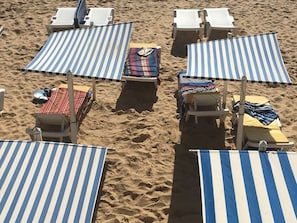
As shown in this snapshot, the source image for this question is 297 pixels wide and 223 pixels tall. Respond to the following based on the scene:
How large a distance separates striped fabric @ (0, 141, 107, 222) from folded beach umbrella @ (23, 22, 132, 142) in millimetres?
1349

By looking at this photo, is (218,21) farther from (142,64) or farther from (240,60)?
(240,60)

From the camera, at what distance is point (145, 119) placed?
8.54m

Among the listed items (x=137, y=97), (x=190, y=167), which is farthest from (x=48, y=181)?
(x=137, y=97)

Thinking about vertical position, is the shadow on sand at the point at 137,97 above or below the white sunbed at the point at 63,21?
below

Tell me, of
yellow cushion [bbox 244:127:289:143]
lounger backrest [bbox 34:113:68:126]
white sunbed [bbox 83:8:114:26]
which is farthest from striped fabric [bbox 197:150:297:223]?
white sunbed [bbox 83:8:114:26]

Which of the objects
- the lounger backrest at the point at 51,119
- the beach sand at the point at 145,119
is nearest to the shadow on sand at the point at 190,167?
the beach sand at the point at 145,119

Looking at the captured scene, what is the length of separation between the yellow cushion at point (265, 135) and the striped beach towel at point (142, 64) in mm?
2425

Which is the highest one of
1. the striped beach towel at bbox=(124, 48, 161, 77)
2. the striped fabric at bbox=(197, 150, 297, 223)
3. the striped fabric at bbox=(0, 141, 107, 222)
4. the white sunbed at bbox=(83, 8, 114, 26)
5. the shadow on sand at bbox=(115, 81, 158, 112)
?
the striped fabric at bbox=(197, 150, 297, 223)

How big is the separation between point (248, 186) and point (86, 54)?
386cm

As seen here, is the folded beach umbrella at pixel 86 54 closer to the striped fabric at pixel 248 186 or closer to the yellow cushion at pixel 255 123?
the yellow cushion at pixel 255 123

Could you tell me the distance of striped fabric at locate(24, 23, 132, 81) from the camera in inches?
288

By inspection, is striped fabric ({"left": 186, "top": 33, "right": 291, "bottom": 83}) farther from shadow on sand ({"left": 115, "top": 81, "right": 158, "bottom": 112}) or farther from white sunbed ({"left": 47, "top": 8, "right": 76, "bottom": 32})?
white sunbed ({"left": 47, "top": 8, "right": 76, "bottom": 32})

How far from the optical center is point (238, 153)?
5.65 m

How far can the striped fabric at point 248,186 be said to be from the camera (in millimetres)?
4844
